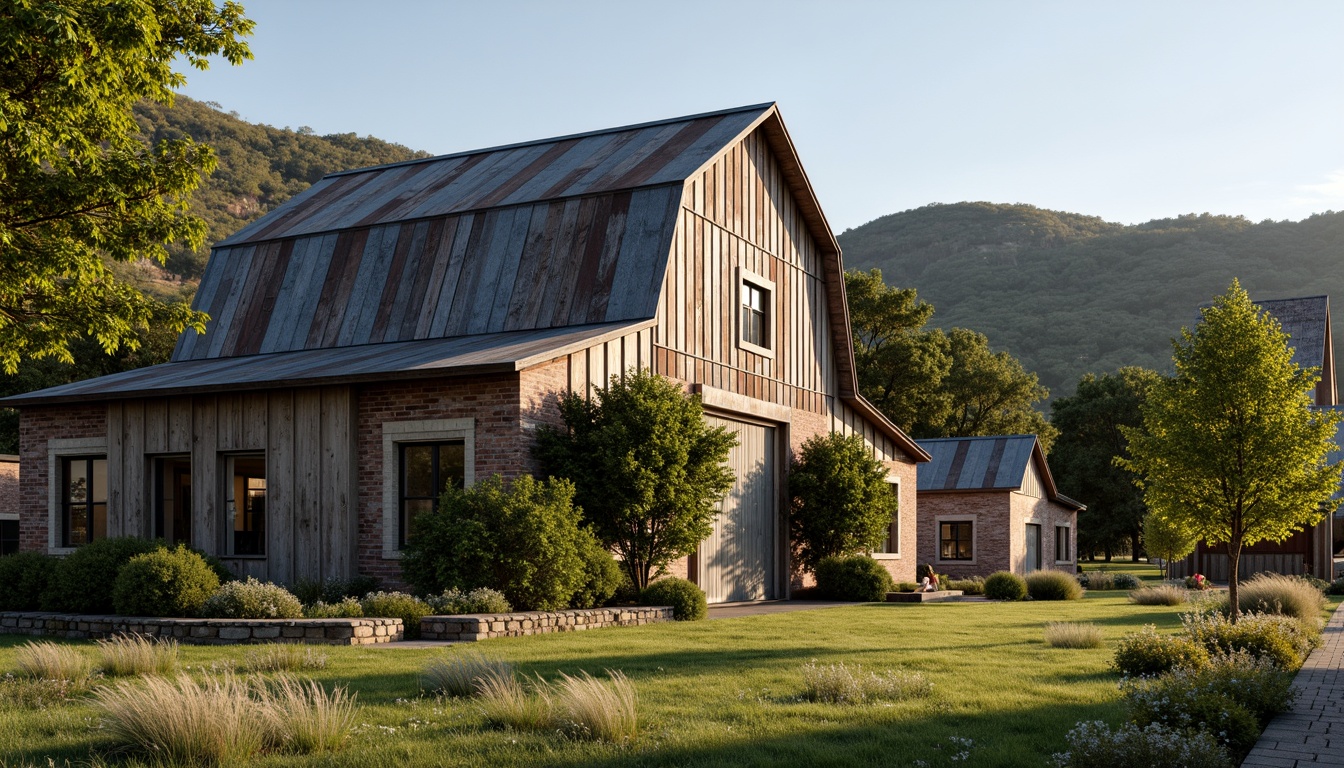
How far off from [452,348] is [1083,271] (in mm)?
107236

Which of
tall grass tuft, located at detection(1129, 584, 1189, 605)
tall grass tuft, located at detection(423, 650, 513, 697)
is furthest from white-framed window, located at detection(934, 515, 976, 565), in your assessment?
tall grass tuft, located at detection(423, 650, 513, 697)

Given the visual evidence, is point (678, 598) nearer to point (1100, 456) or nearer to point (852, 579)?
point (852, 579)

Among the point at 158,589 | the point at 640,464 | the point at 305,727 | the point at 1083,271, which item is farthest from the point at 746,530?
the point at 1083,271

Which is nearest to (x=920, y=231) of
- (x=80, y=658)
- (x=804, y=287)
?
(x=804, y=287)

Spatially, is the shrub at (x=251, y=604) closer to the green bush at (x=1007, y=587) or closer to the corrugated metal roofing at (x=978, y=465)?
the green bush at (x=1007, y=587)

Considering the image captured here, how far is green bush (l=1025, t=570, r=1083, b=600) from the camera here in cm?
2883

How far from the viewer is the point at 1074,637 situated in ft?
47.0

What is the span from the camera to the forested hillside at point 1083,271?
3868 inches

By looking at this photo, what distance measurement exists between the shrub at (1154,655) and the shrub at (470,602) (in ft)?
24.5

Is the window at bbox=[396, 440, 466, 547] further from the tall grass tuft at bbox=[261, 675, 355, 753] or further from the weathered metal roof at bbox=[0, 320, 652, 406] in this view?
the tall grass tuft at bbox=[261, 675, 355, 753]

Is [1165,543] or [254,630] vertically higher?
[254,630]

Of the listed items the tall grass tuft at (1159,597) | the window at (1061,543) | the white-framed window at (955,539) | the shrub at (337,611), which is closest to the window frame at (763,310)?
the tall grass tuft at (1159,597)

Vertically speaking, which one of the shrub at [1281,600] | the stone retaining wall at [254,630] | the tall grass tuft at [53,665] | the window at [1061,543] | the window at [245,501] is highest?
the window at [245,501]

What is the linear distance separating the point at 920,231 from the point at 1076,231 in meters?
18.0
